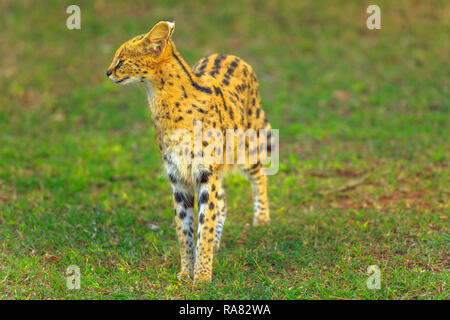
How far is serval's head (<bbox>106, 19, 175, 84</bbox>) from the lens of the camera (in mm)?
6055

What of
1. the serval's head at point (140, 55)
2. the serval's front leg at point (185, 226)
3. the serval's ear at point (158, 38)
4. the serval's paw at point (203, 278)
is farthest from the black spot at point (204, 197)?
the serval's ear at point (158, 38)

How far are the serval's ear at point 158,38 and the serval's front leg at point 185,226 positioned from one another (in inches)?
59.5

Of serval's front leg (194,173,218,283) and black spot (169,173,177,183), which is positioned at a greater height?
black spot (169,173,177,183)

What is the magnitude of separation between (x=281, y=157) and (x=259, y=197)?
2455 mm

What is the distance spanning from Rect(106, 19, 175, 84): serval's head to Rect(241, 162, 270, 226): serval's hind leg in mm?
2480

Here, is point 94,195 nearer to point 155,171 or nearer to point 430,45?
point 155,171

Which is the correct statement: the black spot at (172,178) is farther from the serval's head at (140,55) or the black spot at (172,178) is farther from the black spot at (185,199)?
the serval's head at (140,55)

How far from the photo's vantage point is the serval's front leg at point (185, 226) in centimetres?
659

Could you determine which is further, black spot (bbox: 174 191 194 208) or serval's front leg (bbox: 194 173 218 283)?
black spot (bbox: 174 191 194 208)

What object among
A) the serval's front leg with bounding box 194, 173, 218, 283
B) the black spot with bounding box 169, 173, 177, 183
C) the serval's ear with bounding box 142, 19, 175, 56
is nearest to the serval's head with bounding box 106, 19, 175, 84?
the serval's ear with bounding box 142, 19, 175, 56

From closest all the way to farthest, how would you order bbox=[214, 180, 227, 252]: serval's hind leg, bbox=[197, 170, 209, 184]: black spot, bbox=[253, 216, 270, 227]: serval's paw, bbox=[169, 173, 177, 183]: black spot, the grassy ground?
bbox=[197, 170, 209, 184]: black spot
bbox=[169, 173, 177, 183]: black spot
the grassy ground
bbox=[214, 180, 227, 252]: serval's hind leg
bbox=[253, 216, 270, 227]: serval's paw

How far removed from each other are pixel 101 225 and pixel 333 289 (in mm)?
3262

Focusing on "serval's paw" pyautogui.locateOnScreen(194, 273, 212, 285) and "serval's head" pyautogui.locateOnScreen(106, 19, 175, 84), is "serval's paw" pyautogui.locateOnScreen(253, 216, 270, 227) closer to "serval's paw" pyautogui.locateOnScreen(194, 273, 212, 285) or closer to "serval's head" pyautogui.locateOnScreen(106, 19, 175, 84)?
"serval's paw" pyautogui.locateOnScreen(194, 273, 212, 285)
